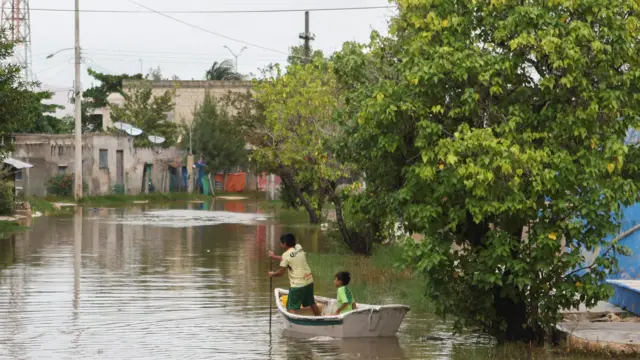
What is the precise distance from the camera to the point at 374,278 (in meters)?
20.4

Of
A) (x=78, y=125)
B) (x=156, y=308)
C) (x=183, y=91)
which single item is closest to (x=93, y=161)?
(x=78, y=125)

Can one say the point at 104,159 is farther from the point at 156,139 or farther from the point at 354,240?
the point at 354,240

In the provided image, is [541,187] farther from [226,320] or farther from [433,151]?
[226,320]

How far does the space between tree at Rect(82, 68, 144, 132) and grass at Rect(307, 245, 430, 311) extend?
6031 cm

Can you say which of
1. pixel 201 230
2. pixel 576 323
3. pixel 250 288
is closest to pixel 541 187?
pixel 576 323

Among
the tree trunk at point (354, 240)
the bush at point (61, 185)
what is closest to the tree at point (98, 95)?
the bush at point (61, 185)

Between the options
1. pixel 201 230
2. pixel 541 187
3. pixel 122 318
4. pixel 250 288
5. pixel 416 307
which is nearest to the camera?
pixel 541 187

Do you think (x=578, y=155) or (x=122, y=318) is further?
(x=122, y=318)

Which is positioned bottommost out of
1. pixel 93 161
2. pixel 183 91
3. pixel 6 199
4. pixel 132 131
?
pixel 6 199

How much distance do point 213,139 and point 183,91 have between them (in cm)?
1160

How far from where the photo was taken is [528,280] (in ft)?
39.3

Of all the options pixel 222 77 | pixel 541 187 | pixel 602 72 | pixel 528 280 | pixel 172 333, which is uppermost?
pixel 222 77

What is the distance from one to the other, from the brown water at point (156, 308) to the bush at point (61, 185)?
26.9 m

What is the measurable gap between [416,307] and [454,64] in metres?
6.03
